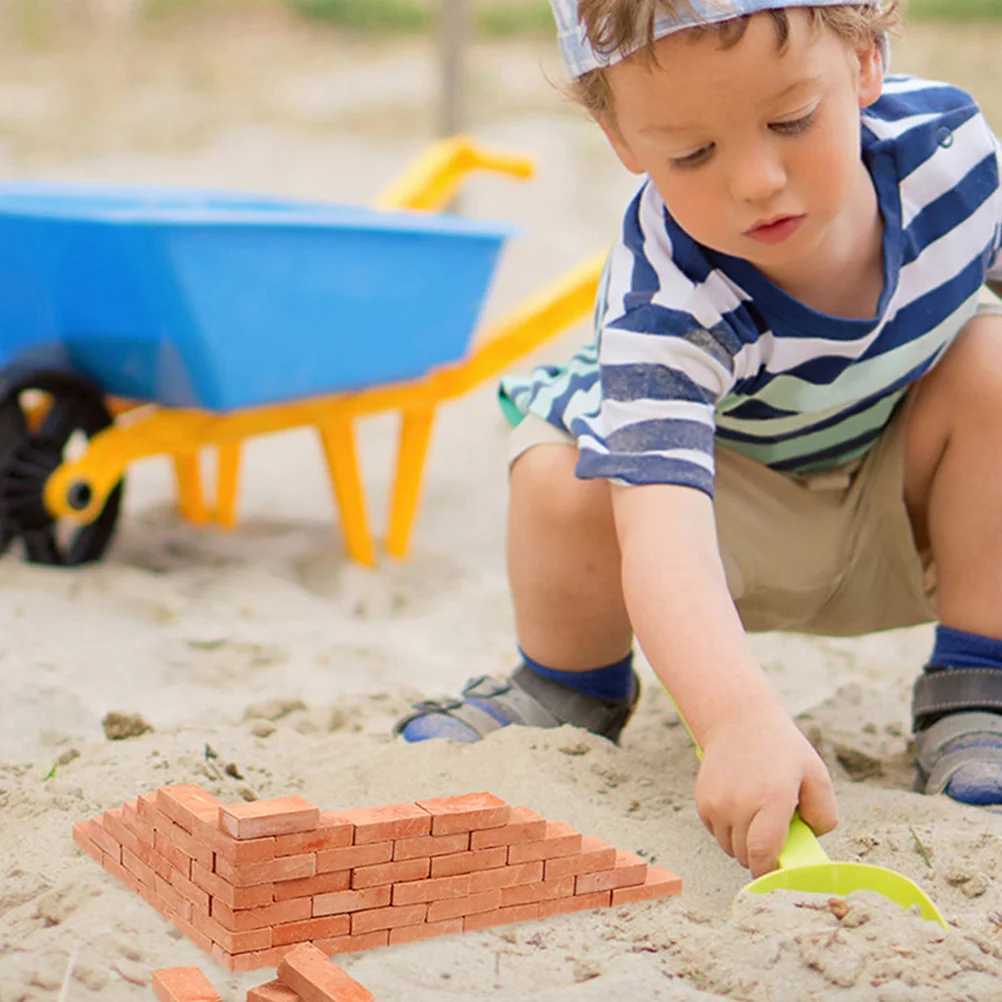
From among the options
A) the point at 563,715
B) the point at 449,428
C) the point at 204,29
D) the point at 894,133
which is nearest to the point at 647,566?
the point at 563,715

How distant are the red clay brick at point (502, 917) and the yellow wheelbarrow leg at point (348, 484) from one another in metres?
1.49

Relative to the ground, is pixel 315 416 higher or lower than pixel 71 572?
higher

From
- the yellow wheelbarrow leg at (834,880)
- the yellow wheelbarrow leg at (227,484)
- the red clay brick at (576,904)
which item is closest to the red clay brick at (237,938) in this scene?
the red clay brick at (576,904)

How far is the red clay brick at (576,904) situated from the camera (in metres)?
1.05

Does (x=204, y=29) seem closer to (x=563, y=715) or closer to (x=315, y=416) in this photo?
(x=315, y=416)

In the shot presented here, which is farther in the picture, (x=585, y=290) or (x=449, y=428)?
(x=449, y=428)

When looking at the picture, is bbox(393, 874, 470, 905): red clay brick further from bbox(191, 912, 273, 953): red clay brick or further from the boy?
the boy

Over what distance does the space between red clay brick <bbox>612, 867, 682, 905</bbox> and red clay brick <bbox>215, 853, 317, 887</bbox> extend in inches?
10.3

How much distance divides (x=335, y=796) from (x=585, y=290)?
4.75 ft

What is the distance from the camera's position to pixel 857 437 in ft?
5.00

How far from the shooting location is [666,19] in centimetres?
114

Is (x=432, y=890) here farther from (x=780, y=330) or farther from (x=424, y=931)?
(x=780, y=330)

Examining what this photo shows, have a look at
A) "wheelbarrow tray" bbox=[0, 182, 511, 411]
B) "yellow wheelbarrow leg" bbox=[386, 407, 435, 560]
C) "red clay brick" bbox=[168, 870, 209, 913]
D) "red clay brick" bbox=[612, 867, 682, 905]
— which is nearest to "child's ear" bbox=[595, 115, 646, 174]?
"red clay brick" bbox=[612, 867, 682, 905]

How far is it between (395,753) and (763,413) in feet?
1.65
